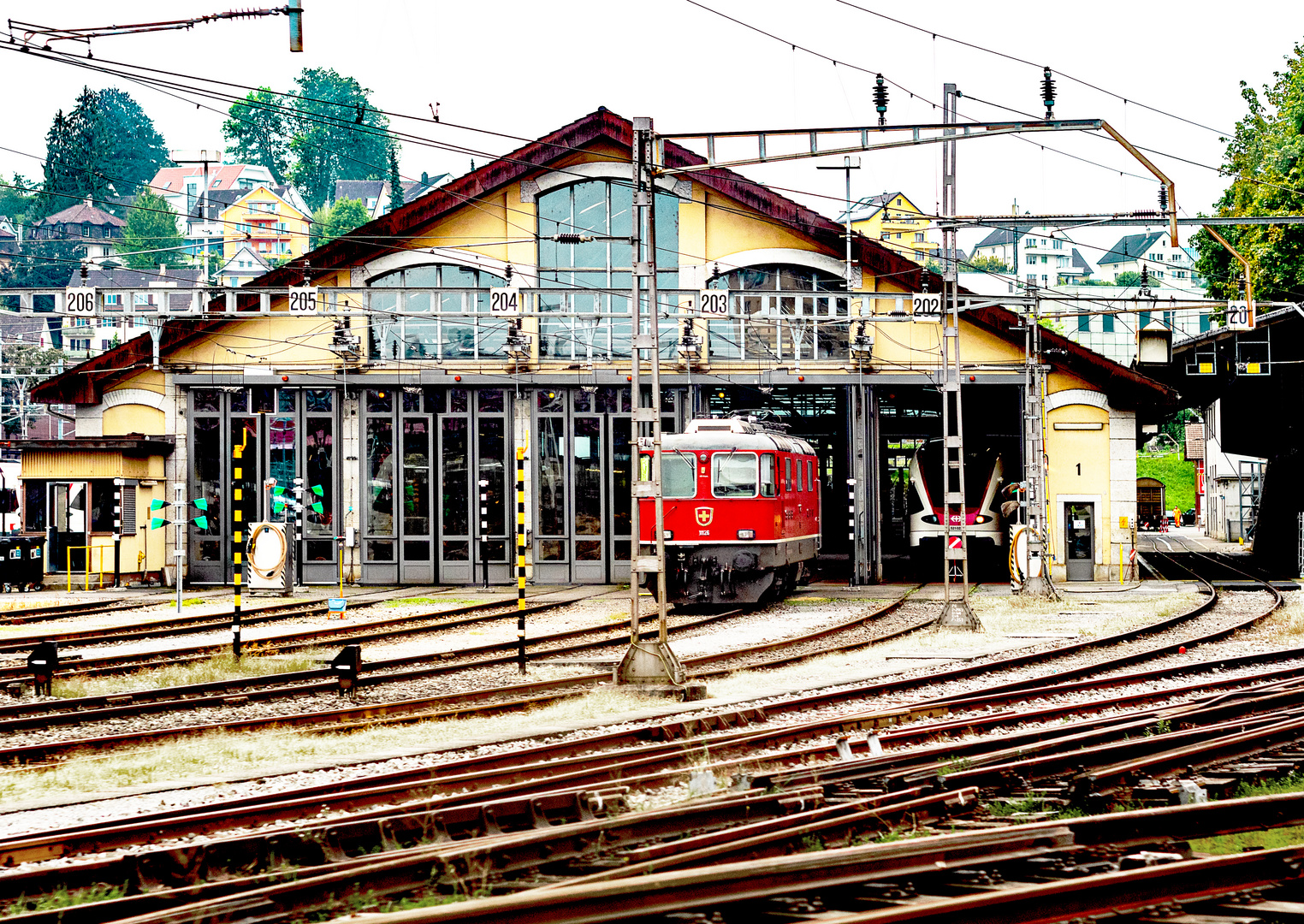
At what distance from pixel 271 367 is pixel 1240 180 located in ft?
106

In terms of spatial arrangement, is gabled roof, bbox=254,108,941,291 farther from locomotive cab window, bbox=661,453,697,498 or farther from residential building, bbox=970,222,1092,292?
residential building, bbox=970,222,1092,292

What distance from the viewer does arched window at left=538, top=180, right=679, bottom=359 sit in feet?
112

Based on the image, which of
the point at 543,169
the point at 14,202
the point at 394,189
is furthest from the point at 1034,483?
the point at 14,202

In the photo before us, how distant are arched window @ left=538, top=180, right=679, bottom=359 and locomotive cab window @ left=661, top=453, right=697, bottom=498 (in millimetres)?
7752

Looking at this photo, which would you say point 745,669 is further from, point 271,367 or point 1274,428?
point 1274,428

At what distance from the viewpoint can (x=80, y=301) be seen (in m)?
28.1

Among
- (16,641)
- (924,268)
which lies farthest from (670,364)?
(16,641)

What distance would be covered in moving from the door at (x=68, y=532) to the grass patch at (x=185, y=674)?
16067 millimetres

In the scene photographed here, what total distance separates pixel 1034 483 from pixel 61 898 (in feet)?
83.2

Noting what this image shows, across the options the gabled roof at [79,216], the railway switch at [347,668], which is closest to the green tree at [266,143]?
the gabled roof at [79,216]

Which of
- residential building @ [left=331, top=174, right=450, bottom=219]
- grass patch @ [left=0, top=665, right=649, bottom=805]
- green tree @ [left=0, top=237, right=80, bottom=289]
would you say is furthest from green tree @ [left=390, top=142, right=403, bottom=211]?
grass patch @ [left=0, top=665, right=649, bottom=805]

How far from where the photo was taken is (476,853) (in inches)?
316

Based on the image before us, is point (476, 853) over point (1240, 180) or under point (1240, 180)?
under

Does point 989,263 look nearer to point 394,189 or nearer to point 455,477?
point 394,189
